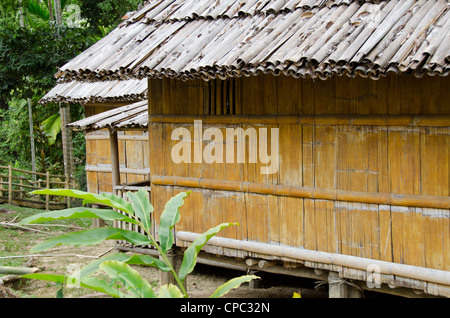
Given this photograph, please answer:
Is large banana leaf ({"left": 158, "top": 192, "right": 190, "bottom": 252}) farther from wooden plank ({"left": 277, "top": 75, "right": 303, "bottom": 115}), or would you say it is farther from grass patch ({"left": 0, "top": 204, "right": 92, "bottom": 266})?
grass patch ({"left": 0, "top": 204, "right": 92, "bottom": 266})

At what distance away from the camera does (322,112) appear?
6.00 meters

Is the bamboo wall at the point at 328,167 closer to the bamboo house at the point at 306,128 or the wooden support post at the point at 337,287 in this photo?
the bamboo house at the point at 306,128

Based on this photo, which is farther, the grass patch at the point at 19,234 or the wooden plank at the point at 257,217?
the grass patch at the point at 19,234

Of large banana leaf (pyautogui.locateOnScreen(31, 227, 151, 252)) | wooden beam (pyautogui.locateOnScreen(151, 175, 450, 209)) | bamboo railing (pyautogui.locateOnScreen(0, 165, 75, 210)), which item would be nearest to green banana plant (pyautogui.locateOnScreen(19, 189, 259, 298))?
large banana leaf (pyautogui.locateOnScreen(31, 227, 151, 252))

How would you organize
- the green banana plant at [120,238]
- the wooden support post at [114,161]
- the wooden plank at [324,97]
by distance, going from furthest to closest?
the wooden support post at [114,161] < the wooden plank at [324,97] < the green banana plant at [120,238]

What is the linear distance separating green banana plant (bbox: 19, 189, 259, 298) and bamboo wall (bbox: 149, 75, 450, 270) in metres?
1.50

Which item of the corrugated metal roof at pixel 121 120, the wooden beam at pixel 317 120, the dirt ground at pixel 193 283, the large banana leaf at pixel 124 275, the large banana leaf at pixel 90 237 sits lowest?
the dirt ground at pixel 193 283

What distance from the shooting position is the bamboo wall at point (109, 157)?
12195 millimetres

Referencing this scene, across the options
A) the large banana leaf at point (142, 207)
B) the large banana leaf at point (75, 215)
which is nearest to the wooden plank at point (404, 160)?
the large banana leaf at point (142, 207)

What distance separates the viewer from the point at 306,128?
6105 mm

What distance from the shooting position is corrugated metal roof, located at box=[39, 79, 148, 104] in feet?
37.3

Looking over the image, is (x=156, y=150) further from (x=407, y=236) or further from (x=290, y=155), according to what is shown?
(x=407, y=236)

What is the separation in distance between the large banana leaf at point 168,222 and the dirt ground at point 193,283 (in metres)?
3.13

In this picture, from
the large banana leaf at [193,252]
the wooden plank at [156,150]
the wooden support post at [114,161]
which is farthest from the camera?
the wooden support post at [114,161]
